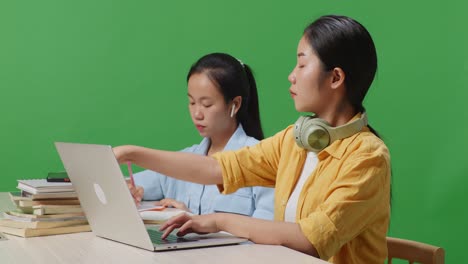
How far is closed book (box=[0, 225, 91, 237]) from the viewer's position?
1630 mm

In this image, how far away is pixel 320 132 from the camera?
1.69 metres

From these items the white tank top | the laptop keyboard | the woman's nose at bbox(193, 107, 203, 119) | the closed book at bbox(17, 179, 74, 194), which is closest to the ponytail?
the woman's nose at bbox(193, 107, 203, 119)

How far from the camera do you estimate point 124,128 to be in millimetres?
3139

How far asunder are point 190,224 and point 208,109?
926 millimetres

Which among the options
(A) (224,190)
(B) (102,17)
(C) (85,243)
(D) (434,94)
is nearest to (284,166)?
(A) (224,190)

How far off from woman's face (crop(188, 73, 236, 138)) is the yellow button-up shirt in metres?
0.52

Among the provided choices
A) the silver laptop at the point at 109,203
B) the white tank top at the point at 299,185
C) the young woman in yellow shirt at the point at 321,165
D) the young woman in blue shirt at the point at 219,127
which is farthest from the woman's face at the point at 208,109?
the silver laptop at the point at 109,203

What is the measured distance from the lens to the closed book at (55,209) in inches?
66.5

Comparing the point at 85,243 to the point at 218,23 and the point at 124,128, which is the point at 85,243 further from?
the point at 218,23

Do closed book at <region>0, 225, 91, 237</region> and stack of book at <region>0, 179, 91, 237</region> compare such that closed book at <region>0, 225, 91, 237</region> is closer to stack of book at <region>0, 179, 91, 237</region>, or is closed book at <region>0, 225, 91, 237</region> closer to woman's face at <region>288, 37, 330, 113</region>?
stack of book at <region>0, 179, 91, 237</region>

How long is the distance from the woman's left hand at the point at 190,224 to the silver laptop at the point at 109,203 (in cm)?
1

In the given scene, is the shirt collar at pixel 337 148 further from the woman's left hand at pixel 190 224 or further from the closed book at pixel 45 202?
the closed book at pixel 45 202

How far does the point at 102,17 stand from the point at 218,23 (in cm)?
49

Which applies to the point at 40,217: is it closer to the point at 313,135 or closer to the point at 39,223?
the point at 39,223
